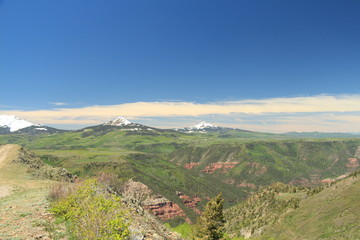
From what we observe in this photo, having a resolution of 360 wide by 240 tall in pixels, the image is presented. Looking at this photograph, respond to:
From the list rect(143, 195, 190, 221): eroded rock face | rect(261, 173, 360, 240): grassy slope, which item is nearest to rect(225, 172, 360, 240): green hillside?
rect(261, 173, 360, 240): grassy slope

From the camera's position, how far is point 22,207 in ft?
92.3

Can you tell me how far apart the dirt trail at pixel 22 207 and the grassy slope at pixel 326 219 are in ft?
101

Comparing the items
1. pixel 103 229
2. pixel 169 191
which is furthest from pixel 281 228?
pixel 169 191

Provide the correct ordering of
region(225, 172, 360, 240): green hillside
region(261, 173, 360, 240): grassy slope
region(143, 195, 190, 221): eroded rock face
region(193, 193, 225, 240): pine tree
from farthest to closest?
region(143, 195, 190, 221): eroded rock face, region(193, 193, 225, 240): pine tree, region(225, 172, 360, 240): green hillside, region(261, 173, 360, 240): grassy slope

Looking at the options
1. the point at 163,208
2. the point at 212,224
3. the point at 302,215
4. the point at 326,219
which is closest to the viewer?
the point at 326,219

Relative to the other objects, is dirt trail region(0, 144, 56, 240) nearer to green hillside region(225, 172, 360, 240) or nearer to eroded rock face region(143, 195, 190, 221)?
green hillside region(225, 172, 360, 240)

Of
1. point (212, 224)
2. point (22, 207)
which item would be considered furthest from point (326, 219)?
point (22, 207)

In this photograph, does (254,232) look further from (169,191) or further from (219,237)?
→ (169,191)

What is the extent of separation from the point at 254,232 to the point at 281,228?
838cm

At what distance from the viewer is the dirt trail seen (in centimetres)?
2008

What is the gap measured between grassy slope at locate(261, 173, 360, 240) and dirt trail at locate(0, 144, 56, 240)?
3080 centimetres

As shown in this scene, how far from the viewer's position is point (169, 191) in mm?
192125

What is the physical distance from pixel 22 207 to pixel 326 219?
40824 millimetres

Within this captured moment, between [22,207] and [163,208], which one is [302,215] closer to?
[22,207]
